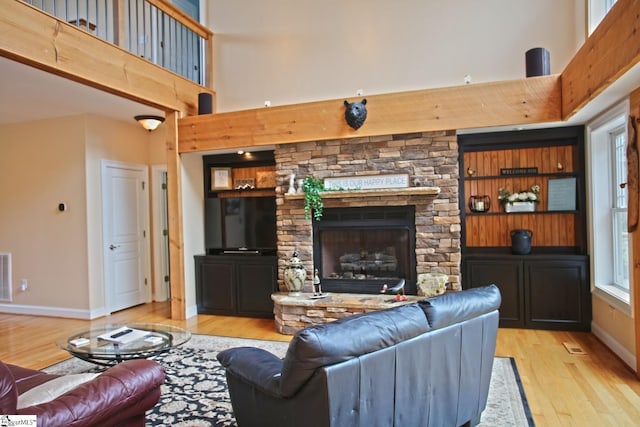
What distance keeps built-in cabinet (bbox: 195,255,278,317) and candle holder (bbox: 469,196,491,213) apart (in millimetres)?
2525

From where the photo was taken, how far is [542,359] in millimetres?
3568

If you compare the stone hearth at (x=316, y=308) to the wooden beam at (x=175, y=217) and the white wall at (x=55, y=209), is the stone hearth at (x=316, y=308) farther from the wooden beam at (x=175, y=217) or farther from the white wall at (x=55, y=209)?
the white wall at (x=55, y=209)

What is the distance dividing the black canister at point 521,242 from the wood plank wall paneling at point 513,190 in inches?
8.8

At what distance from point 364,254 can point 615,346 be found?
2.60 m

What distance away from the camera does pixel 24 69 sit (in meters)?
3.75

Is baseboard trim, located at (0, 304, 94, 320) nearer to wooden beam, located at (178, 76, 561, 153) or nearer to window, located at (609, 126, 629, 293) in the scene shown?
wooden beam, located at (178, 76, 561, 153)

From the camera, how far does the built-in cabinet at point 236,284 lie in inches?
205

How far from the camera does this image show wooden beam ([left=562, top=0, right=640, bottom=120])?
2.38 meters

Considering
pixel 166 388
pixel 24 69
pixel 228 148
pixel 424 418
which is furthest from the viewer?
pixel 228 148

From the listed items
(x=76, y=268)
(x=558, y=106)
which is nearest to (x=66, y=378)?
(x=76, y=268)

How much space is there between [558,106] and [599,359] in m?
2.36

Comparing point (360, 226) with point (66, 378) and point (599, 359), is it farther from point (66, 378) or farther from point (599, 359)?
point (66, 378)

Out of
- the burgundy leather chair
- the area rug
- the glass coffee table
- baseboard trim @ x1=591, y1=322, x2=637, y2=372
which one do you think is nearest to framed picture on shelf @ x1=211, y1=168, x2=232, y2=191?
the area rug

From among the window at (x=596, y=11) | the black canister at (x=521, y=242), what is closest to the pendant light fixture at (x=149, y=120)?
the black canister at (x=521, y=242)
